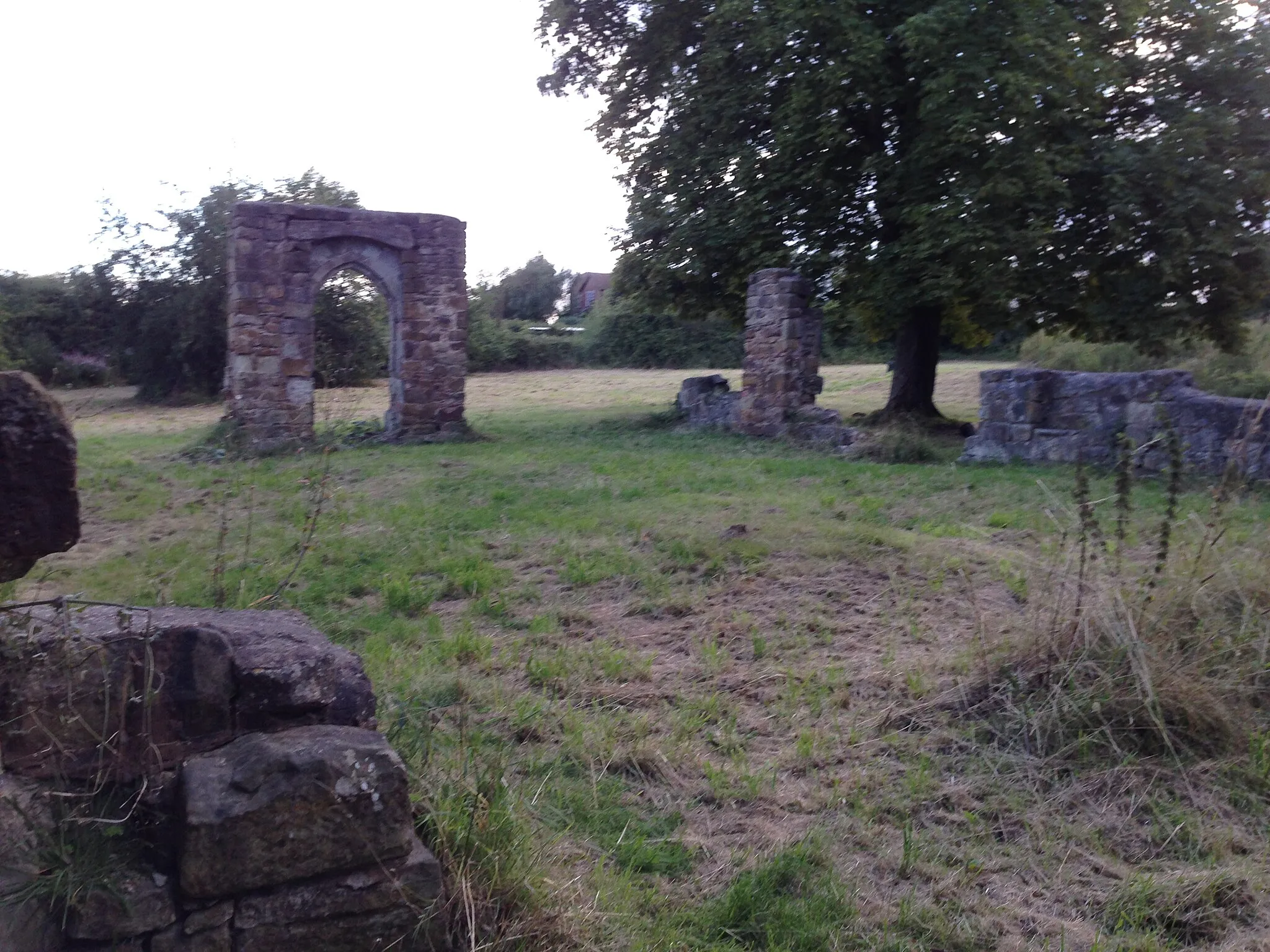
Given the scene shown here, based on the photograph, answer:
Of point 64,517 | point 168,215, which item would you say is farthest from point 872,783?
point 168,215

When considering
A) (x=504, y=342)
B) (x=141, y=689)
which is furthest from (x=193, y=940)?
(x=504, y=342)

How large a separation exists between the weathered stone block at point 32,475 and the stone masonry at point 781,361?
12546mm

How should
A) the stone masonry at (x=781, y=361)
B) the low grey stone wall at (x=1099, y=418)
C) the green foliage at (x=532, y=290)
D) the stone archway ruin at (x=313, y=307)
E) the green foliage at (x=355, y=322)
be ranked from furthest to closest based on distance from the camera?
the green foliage at (x=532, y=290) < the green foliage at (x=355, y=322) < the stone masonry at (x=781, y=361) < the stone archway ruin at (x=313, y=307) < the low grey stone wall at (x=1099, y=418)

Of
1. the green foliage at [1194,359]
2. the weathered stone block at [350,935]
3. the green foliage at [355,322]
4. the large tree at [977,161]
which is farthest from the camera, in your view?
the green foliage at [355,322]

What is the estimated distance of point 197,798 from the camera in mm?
2674

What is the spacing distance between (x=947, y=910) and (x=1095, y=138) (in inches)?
524

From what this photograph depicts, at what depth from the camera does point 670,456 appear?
13008mm

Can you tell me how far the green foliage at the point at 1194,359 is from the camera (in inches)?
611

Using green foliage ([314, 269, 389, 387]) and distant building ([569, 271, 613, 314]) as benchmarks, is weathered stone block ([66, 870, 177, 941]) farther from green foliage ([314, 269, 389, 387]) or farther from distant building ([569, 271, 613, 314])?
distant building ([569, 271, 613, 314])

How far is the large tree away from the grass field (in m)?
5.49

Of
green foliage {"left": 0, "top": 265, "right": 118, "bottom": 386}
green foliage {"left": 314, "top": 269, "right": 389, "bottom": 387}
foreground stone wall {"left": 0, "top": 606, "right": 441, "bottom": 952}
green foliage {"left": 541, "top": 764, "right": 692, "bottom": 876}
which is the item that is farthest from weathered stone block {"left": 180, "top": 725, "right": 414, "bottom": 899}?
green foliage {"left": 314, "top": 269, "right": 389, "bottom": 387}

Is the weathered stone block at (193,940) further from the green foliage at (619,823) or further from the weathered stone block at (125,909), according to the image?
the green foliage at (619,823)

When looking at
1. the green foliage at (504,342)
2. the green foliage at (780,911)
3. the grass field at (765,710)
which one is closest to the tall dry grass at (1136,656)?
the grass field at (765,710)

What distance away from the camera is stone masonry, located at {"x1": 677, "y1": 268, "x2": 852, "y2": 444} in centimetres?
1527
